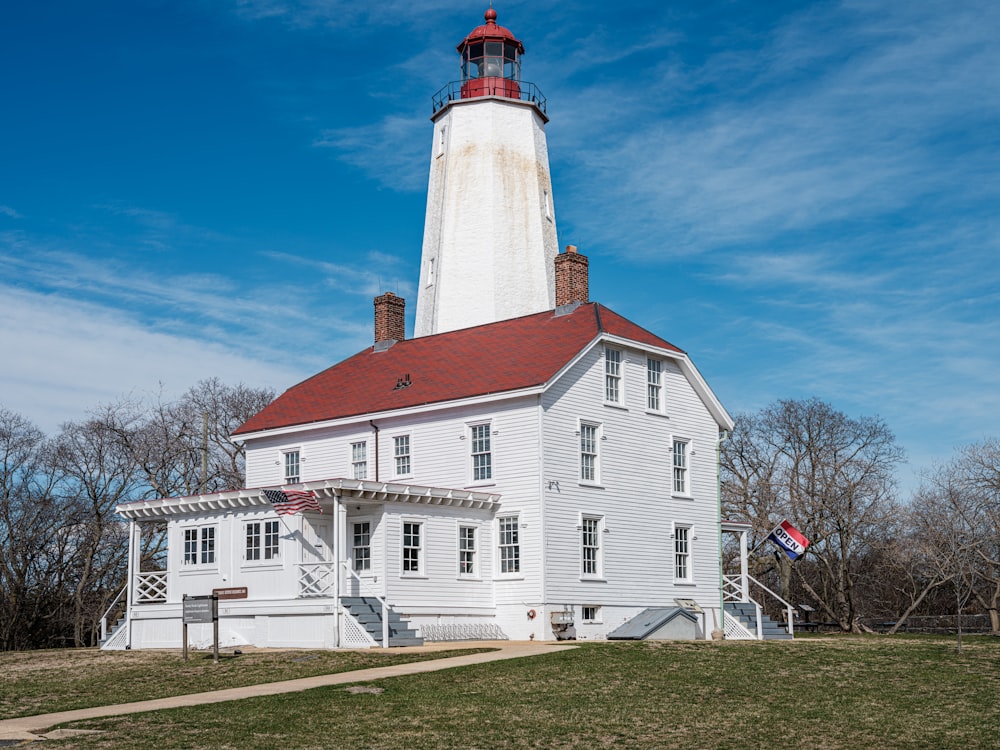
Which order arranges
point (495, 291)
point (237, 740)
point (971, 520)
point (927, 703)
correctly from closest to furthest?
point (237, 740) → point (927, 703) → point (495, 291) → point (971, 520)

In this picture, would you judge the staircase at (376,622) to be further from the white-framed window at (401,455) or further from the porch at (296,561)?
the white-framed window at (401,455)

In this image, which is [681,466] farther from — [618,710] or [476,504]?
[618,710]

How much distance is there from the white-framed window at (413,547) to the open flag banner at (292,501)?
217cm

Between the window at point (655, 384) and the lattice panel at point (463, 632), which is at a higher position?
the window at point (655, 384)

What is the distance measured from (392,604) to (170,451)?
25.5 meters

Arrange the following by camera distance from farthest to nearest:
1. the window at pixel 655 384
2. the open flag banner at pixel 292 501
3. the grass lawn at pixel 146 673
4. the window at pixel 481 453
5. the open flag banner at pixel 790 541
A: the window at pixel 655 384
the open flag banner at pixel 790 541
the window at pixel 481 453
the open flag banner at pixel 292 501
the grass lawn at pixel 146 673

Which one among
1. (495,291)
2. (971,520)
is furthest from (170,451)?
(971,520)

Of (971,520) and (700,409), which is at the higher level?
(700,409)

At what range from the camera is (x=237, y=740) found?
1469cm

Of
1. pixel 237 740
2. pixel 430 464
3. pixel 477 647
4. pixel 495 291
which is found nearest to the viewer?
pixel 237 740

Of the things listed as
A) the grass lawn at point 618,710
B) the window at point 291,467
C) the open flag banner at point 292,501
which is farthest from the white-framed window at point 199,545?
the grass lawn at point 618,710

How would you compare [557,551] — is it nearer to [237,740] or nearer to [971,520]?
[237,740]

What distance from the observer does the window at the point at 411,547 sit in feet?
94.1

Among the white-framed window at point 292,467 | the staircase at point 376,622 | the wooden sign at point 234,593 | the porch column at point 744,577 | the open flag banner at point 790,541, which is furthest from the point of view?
the white-framed window at point 292,467
